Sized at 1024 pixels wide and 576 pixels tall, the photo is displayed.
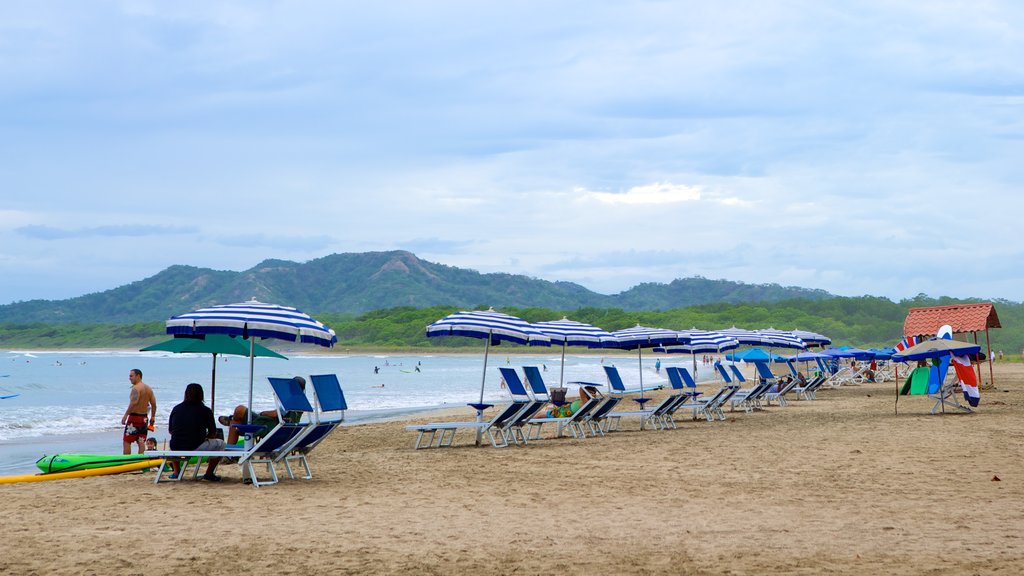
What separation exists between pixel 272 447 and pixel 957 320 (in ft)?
71.2

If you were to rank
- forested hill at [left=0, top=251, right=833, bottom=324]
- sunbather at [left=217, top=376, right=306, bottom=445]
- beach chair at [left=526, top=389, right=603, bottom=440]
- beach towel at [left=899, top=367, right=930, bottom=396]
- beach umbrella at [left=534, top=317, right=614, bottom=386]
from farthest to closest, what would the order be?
forested hill at [left=0, top=251, right=833, bottom=324] < beach towel at [left=899, top=367, right=930, bottom=396] < beach umbrella at [left=534, top=317, right=614, bottom=386] < beach chair at [left=526, top=389, right=603, bottom=440] < sunbather at [left=217, top=376, right=306, bottom=445]

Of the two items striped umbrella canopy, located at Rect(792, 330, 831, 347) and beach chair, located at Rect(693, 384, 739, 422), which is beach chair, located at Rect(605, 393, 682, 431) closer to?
beach chair, located at Rect(693, 384, 739, 422)

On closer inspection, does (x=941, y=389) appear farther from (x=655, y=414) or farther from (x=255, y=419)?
(x=255, y=419)

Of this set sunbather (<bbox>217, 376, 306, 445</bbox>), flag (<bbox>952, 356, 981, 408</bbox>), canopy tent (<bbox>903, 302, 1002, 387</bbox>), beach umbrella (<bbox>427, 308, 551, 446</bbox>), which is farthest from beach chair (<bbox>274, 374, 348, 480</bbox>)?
canopy tent (<bbox>903, 302, 1002, 387</bbox>)

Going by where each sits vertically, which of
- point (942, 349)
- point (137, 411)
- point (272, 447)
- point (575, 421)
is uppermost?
point (942, 349)

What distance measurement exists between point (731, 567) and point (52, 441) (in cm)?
1471

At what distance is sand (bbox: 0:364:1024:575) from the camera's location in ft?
17.0

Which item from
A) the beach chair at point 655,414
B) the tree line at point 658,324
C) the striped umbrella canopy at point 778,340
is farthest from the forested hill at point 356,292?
the beach chair at point 655,414

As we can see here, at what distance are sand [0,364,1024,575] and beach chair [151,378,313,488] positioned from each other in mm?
200

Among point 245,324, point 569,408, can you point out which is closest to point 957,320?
point 569,408

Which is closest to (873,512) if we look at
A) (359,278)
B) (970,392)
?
(970,392)

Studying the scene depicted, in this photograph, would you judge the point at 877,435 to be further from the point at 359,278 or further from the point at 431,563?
the point at 359,278

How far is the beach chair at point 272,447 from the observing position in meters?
8.02

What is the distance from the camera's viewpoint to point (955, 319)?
2594 centimetres
